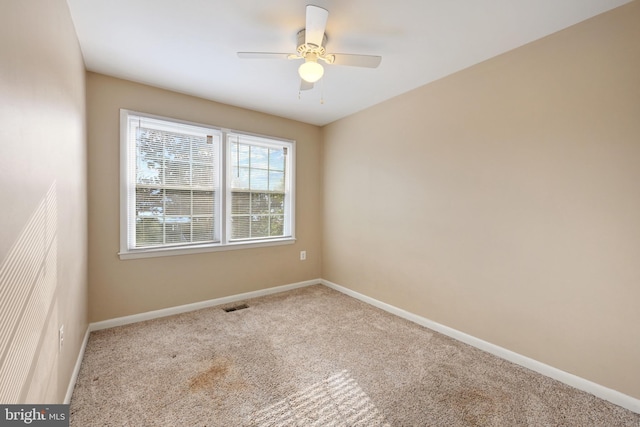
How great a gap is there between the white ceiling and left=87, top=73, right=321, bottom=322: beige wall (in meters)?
0.25

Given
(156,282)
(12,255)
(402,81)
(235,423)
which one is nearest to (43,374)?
(12,255)

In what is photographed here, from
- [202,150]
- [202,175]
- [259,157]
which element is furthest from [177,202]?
[259,157]

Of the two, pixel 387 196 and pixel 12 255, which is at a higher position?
pixel 387 196

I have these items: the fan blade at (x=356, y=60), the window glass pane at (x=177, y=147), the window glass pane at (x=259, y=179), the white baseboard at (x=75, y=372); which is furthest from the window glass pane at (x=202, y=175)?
the fan blade at (x=356, y=60)

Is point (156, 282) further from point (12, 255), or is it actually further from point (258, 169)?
point (12, 255)

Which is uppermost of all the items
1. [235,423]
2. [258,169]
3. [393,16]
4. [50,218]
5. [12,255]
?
[393,16]

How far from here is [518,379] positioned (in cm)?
204

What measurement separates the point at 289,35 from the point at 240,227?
2.33 meters

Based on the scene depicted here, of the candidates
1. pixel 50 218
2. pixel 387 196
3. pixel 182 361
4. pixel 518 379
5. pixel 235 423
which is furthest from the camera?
pixel 387 196

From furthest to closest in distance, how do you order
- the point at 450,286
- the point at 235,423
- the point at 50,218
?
the point at 450,286
the point at 235,423
the point at 50,218

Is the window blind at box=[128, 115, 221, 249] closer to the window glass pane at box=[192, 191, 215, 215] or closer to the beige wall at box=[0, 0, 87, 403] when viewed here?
the window glass pane at box=[192, 191, 215, 215]

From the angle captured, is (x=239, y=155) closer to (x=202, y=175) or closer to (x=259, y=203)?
(x=202, y=175)

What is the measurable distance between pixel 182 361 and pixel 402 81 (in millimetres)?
3223

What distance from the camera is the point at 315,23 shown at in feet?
5.58
